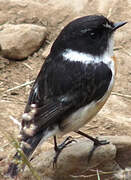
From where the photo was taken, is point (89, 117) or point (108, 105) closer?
point (89, 117)

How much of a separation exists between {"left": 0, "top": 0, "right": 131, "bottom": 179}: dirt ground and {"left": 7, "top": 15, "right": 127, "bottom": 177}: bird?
3.11 feet

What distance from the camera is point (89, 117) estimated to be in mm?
4605

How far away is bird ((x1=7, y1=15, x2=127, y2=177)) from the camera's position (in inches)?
172

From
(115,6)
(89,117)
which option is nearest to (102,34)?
(89,117)

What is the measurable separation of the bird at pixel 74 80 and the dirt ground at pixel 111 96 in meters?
0.95

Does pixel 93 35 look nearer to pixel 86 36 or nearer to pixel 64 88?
pixel 86 36

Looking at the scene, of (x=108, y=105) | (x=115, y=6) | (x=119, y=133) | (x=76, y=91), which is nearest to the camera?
(x=76, y=91)

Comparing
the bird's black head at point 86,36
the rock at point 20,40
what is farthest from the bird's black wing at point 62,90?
the rock at point 20,40

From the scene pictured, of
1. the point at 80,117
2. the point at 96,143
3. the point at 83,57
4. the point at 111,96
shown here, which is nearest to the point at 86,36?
the point at 83,57

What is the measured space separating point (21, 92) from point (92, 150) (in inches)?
77.9

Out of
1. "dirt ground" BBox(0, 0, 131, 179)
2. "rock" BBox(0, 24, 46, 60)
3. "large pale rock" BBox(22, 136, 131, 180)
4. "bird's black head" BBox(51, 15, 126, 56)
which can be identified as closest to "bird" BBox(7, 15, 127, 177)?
"bird's black head" BBox(51, 15, 126, 56)

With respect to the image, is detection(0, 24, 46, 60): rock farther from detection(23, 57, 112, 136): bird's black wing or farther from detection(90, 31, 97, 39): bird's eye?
detection(90, 31, 97, 39): bird's eye

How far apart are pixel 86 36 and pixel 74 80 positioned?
499 millimetres

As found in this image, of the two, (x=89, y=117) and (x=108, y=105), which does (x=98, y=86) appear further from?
(x=108, y=105)
